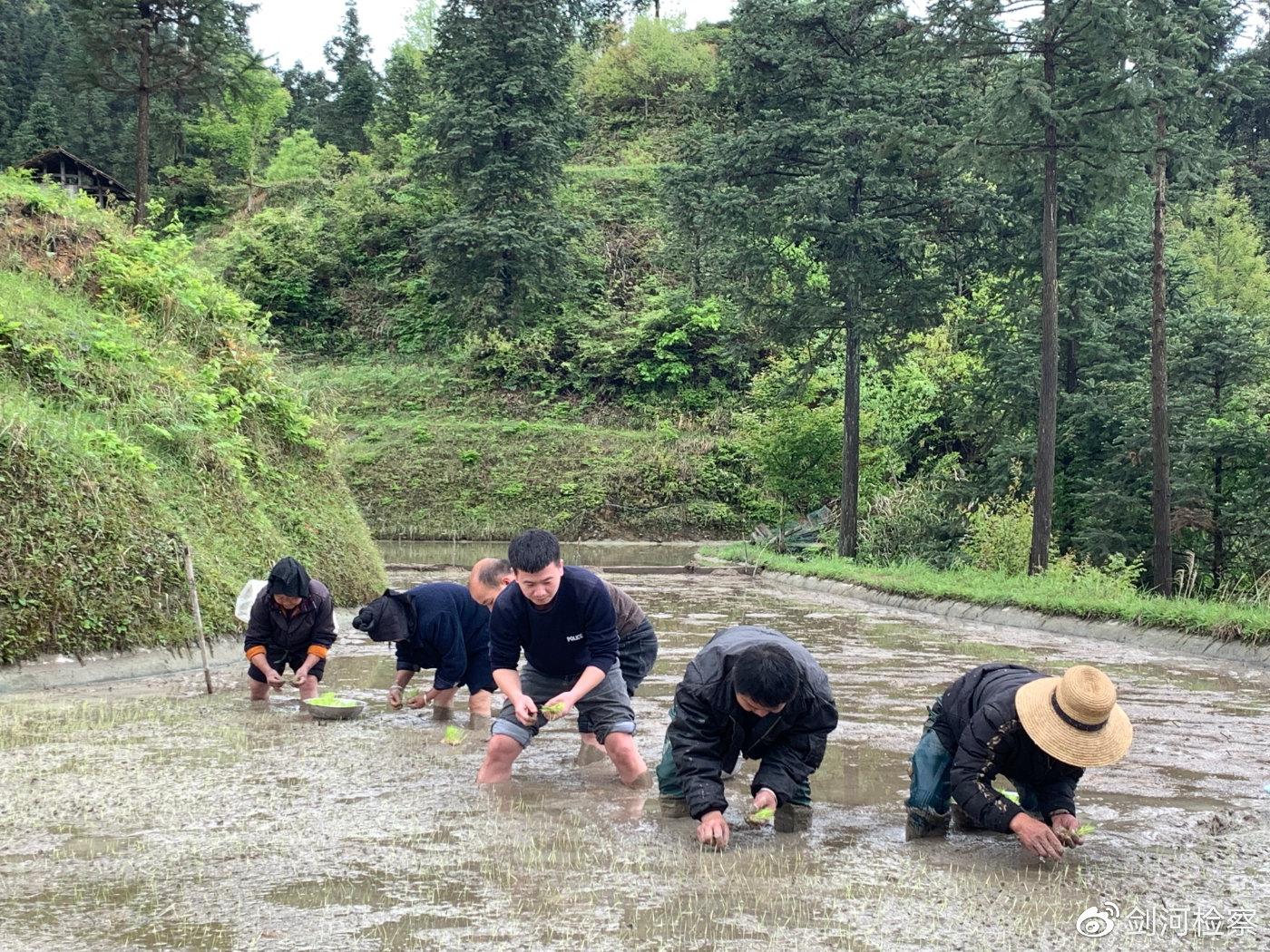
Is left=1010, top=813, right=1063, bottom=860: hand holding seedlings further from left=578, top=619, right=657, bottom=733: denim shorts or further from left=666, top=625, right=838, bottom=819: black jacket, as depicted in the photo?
left=578, top=619, right=657, bottom=733: denim shorts

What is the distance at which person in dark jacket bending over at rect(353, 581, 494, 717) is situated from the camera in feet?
34.0

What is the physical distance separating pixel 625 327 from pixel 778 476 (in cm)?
1853

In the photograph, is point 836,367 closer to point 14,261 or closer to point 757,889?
point 14,261

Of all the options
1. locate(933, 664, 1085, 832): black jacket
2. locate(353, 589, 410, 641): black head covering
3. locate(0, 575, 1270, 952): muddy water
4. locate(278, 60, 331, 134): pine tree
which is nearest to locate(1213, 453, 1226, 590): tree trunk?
locate(0, 575, 1270, 952): muddy water

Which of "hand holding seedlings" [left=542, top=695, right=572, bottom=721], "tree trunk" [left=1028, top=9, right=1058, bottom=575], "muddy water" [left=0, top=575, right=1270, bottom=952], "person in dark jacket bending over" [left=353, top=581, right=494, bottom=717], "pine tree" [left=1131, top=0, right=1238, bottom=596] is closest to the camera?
"muddy water" [left=0, top=575, right=1270, bottom=952]

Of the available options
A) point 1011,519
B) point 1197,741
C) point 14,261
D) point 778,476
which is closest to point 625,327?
point 778,476

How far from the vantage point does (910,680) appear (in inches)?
514

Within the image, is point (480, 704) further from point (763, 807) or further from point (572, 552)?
point (572, 552)

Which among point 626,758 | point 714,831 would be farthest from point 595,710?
point 714,831

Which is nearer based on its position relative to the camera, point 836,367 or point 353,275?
point 836,367

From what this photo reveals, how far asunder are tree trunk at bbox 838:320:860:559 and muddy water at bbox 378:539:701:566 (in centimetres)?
570

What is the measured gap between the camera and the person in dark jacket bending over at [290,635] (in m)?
11.2

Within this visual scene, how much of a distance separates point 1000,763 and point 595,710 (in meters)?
2.65

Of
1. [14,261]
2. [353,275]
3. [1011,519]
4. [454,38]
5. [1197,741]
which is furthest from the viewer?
[353,275]
